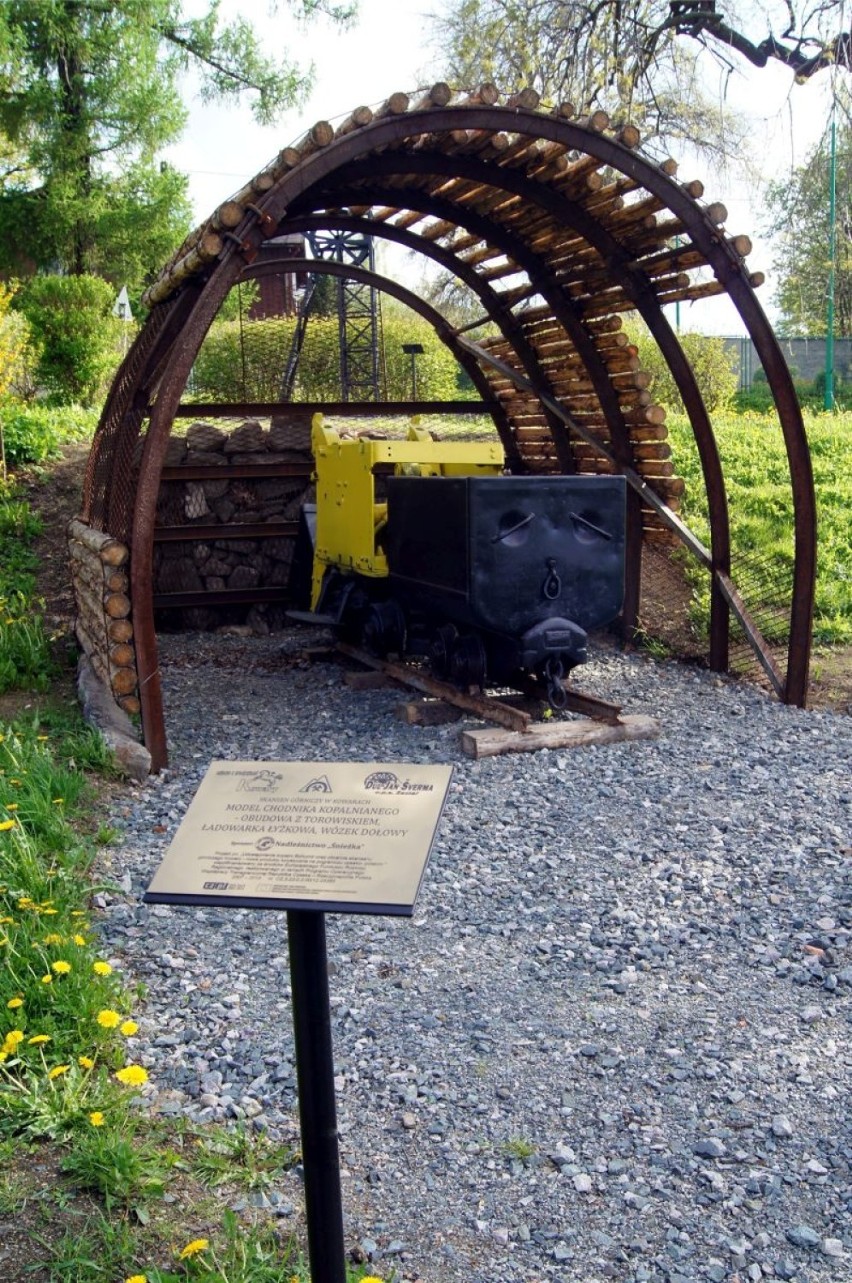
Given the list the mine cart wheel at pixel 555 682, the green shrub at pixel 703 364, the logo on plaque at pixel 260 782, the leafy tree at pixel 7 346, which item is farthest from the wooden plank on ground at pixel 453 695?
the green shrub at pixel 703 364

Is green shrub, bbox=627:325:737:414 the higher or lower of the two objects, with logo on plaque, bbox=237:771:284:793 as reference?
higher

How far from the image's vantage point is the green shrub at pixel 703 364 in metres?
19.8

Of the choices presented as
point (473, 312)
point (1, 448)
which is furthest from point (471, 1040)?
point (473, 312)

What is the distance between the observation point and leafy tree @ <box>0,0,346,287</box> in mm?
19797

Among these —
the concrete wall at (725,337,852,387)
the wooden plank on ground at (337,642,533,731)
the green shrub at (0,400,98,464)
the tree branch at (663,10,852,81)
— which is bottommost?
the wooden plank on ground at (337,642,533,731)

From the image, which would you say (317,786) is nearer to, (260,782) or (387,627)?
(260,782)

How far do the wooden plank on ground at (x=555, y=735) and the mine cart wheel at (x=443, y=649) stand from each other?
0.74 meters

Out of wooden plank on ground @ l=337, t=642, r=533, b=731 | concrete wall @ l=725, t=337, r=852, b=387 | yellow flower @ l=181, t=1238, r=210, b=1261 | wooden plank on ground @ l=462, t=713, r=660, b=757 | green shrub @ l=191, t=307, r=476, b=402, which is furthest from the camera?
concrete wall @ l=725, t=337, r=852, b=387

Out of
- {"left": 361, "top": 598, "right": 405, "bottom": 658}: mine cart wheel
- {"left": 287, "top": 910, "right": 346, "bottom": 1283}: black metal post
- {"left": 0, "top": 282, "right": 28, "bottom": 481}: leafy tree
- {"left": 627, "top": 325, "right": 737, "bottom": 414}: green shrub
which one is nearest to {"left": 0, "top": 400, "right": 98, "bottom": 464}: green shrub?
{"left": 0, "top": 282, "right": 28, "bottom": 481}: leafy tree

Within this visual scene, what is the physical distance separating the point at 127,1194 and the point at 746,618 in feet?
20.6

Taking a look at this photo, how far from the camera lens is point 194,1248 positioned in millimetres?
2523

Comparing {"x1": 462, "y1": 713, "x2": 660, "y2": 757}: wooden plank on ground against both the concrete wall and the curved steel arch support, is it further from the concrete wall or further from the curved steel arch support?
the concrete wall

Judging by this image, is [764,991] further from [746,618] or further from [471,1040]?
[746,618]

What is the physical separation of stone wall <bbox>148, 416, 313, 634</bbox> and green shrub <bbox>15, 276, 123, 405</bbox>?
5654mm
